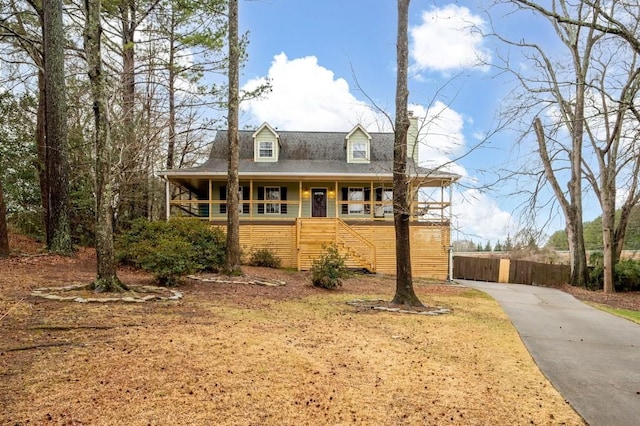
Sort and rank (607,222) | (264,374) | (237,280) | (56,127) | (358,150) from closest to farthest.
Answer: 1. (264,374)
2. (237,280)
3. (56,127)
4. (607,222)
5. (358,150)

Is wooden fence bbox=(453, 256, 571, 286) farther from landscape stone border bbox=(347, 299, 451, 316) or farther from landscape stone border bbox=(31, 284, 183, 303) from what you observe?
landscape stone border bbox=(31, 284, 183, 303)

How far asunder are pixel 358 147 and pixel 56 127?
13.8 metres

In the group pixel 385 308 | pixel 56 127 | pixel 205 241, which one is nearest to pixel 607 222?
pixel 385 308

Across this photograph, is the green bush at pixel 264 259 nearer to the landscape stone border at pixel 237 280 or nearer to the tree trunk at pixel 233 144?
the tree trunk at pixel 233 144

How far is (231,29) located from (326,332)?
9.62 metres

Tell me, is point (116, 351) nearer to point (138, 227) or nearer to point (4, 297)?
point (4, 297)

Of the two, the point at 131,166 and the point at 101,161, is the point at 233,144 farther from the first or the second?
the point at 101,161

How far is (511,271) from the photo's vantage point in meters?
22.0

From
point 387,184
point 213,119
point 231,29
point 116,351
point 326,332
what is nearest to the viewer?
point 116,351

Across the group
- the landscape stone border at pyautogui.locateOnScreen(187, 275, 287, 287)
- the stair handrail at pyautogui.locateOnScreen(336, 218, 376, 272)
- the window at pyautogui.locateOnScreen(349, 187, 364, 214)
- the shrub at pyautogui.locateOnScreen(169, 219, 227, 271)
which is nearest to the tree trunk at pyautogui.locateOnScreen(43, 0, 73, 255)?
the shrub at pyautogui.locateOnScreen(169, 219, 227, 271)

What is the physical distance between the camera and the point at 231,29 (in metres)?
12.3

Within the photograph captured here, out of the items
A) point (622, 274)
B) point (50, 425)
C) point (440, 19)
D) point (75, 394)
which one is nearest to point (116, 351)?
point (75, 394)

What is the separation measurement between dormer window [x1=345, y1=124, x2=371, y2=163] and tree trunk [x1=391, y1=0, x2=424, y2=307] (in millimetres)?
12217

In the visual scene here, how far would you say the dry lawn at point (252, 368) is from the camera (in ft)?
11.9
